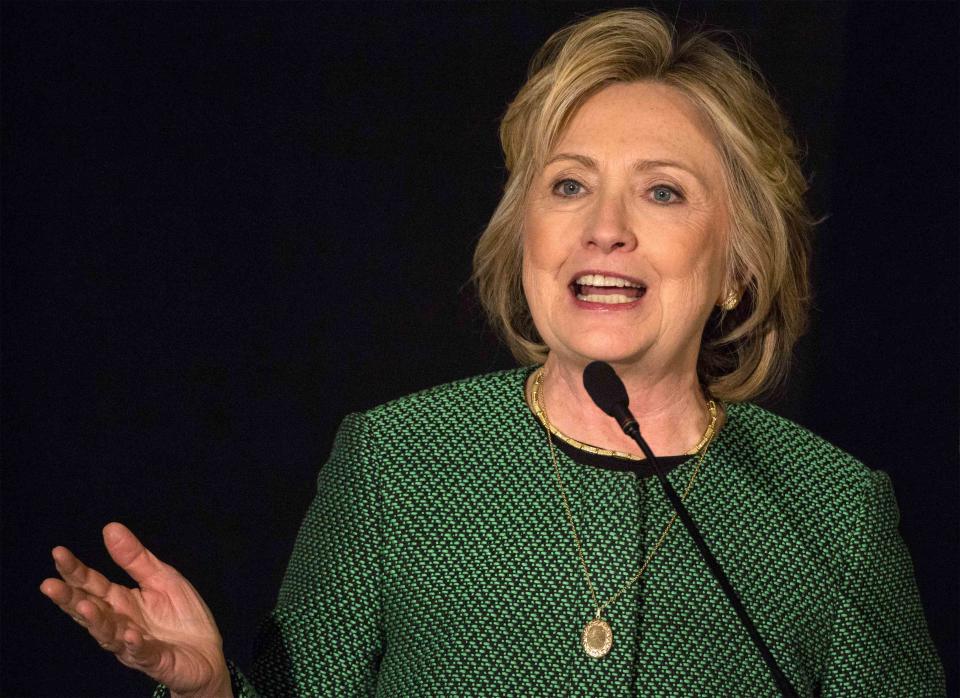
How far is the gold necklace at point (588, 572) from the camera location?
69.8 inches

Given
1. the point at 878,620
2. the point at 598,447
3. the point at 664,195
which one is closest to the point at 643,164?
the point at 664,195

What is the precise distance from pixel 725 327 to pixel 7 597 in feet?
5.12

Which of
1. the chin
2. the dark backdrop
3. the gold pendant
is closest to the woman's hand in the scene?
the gold pendant

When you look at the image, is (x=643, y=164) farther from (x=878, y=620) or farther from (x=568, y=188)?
(x=878, y=620)

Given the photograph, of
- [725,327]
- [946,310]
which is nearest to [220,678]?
[725,327]

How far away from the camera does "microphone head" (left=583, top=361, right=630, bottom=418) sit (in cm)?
158

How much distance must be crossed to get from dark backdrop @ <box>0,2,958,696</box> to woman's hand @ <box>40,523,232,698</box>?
47.8 inches

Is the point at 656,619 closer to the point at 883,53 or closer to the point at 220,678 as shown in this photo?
the point at 220,678

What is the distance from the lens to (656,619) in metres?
1.81

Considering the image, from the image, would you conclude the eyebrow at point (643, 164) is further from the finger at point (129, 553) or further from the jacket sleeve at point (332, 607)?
the finger at point (129, 553)

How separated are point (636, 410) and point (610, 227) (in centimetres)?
27

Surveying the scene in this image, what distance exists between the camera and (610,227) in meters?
1.77

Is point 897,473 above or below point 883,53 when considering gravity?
below

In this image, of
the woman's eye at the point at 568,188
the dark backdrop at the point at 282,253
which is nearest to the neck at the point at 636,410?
the woman's eye at the point at 568,188
